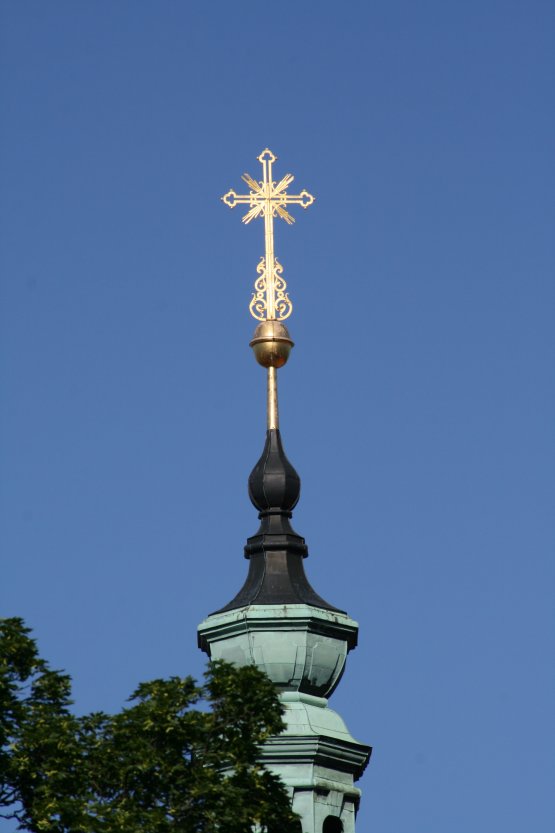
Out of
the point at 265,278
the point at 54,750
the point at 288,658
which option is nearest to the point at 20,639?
the point at 54,750

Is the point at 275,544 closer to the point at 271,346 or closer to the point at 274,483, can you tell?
the point at 274,483

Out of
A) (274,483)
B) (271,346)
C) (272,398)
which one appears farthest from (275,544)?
Answer: (271,346)

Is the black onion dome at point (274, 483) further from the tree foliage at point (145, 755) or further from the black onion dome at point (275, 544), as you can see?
the tree foliage at point (145, 755)

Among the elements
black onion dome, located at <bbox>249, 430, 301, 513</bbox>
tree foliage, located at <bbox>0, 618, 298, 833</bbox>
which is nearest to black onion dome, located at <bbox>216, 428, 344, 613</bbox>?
black onion dome, located at <bbox>249, 430, 301, 513</bbox>

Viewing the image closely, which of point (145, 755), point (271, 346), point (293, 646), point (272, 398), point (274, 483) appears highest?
point (271, 346)

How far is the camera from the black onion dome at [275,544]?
4394 cm

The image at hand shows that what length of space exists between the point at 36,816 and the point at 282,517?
1133 cm

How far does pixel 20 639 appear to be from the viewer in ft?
118

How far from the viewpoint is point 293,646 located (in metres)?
43.2

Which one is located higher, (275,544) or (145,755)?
(275,544)

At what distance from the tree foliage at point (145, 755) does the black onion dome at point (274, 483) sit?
30.4 feet

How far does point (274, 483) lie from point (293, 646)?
322 centimetres

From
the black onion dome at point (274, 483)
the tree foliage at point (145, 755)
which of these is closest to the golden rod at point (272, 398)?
the black onion dome at point (274, 483)

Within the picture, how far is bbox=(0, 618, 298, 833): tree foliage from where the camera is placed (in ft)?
114
